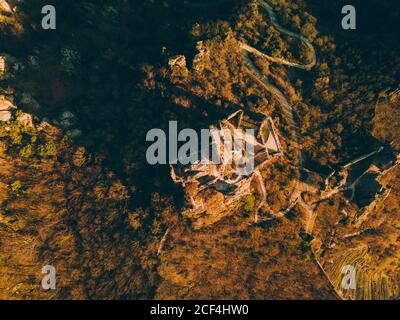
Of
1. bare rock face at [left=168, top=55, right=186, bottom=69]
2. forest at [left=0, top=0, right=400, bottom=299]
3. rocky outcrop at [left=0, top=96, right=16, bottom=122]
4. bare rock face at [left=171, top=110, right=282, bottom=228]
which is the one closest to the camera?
bare rock face at [left=171, top=110, right=282, bottom=228]

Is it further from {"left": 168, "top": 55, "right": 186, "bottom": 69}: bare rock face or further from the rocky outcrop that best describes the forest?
the rocky outcrop

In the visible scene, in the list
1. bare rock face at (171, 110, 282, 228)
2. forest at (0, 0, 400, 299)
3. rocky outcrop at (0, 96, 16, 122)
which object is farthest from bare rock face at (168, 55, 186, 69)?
rocky outcrop at (0, 96, 16, 122)

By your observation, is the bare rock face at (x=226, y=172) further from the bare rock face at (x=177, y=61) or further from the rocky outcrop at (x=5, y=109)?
the rocky outcrop at (x=5, y=109)

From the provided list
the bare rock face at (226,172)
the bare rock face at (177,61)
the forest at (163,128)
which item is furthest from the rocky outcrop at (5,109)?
the bare rock face at (226,172)

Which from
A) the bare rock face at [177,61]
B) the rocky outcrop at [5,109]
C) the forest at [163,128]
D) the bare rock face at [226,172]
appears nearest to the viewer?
the bare rock face at [226,172]

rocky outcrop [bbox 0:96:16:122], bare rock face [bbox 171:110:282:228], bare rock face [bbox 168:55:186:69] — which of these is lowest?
bare rock face [bbox 171:110:282:228]

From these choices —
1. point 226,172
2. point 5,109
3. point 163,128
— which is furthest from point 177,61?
point 5,109

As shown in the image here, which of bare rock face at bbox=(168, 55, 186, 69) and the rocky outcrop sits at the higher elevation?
bare rock face at bbox=(168, 55, 186, 69)

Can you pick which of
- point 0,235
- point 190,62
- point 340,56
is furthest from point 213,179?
point 0,235

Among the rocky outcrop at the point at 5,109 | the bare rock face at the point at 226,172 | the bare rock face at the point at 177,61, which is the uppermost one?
the bare rock face at the point at 177,61

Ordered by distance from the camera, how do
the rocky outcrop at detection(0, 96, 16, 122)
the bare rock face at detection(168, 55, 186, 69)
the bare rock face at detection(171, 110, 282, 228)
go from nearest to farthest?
the bare rock face at detection(171, 110, 282, 228) → the rocky outcrop at detection(0, 96, 16, 122) → the bare rock face at detection(168, 55, 186, 69)

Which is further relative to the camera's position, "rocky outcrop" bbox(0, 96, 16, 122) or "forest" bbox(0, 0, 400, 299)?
"forest" bbox(0, 0, 400, 299)
